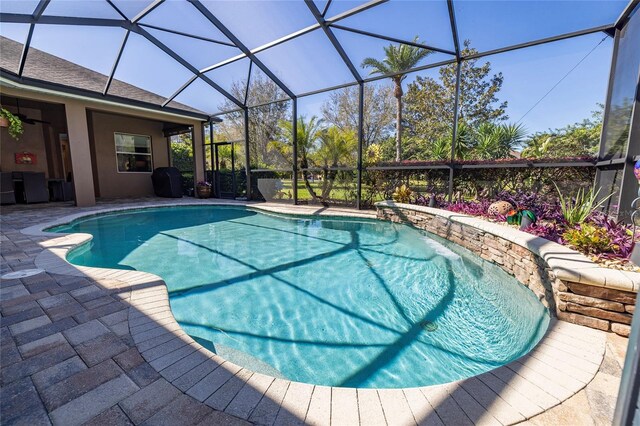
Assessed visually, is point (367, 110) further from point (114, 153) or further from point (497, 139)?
point (114, 153)

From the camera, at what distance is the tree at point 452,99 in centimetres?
1692

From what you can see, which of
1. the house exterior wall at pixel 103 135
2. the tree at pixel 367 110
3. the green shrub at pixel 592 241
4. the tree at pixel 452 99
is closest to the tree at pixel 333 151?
the house exterior wall at pixel 103 135

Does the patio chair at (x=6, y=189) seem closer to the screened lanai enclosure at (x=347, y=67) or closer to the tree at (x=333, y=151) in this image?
the screened lanai enclosure at (x=347, y=67)

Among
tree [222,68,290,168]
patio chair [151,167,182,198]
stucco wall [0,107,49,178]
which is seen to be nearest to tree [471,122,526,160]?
tree [222,68,290,168]

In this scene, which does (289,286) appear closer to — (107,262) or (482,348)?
(482,348)

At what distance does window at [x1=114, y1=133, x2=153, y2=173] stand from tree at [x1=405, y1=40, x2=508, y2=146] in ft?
51.2

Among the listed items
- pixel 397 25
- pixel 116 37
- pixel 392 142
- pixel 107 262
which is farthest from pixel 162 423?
pixel 392 142

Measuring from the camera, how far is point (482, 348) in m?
2.75

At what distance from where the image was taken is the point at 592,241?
3256mm

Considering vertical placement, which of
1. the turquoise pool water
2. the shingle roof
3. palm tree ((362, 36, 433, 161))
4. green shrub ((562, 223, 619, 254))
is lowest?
the turquoise pool water

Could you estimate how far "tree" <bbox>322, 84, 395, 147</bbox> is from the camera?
57.8 feet

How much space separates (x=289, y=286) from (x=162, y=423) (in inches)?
103

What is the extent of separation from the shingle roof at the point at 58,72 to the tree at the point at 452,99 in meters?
14.9

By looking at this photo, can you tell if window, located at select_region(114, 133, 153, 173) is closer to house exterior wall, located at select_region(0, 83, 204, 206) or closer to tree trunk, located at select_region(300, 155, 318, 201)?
house exterior wall, located at select_region(0, 83, 204, 206)
